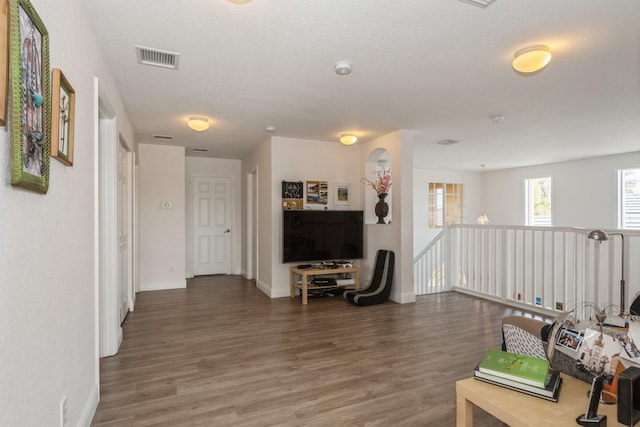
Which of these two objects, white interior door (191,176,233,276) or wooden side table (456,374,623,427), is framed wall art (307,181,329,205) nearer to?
white interior door (191,176,233,276)

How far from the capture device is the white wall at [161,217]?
5.73m

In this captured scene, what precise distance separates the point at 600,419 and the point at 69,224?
94.9 inches

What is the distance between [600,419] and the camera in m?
1.21

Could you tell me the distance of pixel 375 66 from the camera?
2830mm

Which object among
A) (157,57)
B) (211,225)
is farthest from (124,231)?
(211,225)

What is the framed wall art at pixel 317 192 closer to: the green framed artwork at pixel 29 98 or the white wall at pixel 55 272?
the white wall at pixel 55 272

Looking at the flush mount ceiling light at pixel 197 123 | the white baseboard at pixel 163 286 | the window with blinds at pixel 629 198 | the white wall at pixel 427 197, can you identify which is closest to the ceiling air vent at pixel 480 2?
the flush mount ceiling light at pixel 197 123

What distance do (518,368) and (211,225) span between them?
6.50 m

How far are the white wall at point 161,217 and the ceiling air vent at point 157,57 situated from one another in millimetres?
3401

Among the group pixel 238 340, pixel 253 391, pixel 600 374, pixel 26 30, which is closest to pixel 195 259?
pixel 238 340

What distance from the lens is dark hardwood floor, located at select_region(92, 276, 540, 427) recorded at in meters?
2.17

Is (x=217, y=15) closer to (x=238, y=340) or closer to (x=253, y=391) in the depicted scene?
(x=253, y=391)

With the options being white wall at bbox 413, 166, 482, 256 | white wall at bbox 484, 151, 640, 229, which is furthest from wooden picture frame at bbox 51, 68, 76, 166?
white wall at bbox 484, 151, 640, 229

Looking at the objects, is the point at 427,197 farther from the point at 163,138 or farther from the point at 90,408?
the point at 90,408
